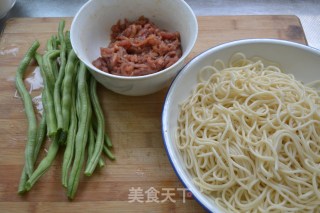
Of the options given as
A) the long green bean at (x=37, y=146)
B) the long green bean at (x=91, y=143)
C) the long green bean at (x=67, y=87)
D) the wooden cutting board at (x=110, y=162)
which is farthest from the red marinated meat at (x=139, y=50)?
the long green bean at (x=37, y=146)

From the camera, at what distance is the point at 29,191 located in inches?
73.2

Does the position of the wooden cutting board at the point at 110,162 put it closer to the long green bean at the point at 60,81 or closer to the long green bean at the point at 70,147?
the long green bean at the point at 70,147

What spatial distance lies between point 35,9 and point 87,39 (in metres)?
1.37

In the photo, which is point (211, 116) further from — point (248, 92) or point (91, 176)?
point (91, 176)

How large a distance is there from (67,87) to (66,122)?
26cm

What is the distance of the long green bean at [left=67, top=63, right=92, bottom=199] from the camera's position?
1826 millimetres

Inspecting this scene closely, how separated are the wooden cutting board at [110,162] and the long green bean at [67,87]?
0.75 ft

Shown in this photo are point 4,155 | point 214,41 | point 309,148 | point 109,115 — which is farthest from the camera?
point 214,41

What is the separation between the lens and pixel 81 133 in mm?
1935

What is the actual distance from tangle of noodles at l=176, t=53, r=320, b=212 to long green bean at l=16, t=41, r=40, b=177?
899 mm

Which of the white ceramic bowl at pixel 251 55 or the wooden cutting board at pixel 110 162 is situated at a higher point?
the white ceramic bowl at pixel 251 55

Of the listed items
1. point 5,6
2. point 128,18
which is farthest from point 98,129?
point 5,6

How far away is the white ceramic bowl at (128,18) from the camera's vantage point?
6.46 feet

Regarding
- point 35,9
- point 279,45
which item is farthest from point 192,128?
point 35,9
